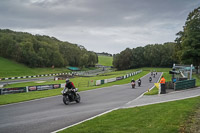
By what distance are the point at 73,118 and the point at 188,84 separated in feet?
56.6

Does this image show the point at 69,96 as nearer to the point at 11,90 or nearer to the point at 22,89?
the point at 11,90

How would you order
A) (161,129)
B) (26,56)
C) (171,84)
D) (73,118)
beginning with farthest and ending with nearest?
(26,56), (171,84), (73,118), (161,129)

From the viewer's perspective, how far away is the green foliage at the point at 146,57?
110562 mm

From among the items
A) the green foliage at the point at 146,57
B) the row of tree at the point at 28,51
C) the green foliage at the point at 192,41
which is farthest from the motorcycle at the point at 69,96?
the green foliage at the point at 146,57

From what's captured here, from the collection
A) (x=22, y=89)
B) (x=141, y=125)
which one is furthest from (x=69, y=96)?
(x=22, y=89)

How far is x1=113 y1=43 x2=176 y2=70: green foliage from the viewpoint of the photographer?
11056 centimetres

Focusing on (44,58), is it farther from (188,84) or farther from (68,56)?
(188,84)

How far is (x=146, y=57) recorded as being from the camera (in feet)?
386

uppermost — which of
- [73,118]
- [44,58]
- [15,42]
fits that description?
[15,42]

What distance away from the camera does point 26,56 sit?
81.0 m

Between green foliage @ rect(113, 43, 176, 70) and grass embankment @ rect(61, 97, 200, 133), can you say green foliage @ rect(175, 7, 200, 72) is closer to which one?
grass embankment @ rect(61, 97, 200, 133)

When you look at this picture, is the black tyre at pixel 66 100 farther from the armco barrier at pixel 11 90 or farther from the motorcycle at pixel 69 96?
the armco barrier at pixel 11 90

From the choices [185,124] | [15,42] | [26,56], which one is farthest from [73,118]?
[15,42]

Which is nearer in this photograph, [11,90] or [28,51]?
[11,90]
